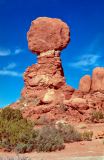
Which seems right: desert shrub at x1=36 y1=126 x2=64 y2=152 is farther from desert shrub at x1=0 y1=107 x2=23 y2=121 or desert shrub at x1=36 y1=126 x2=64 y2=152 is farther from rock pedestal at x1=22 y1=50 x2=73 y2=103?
rock pedestal at x1=22 y1=50 x2=73 y2=103

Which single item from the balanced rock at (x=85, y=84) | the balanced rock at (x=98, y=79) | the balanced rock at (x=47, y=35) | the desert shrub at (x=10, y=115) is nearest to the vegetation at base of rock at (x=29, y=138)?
the desert shrub at (x=10, y=115)

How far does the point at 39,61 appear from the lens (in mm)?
44125

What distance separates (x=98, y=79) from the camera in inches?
1831

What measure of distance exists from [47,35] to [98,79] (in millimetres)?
8280

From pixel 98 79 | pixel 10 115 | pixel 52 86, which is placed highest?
pixel 98 79

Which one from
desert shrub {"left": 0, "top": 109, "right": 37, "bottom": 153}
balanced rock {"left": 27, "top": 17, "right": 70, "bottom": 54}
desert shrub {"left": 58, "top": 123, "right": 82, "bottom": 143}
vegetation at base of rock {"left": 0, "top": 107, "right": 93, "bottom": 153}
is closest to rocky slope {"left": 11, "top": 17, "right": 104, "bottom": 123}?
balanced rock {"left": 27, "top": 17, "right": 70, "bottom": 54}

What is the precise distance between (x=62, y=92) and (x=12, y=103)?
23.1ft

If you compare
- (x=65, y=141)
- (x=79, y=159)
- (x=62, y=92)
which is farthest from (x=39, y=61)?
(x=79, y=159)

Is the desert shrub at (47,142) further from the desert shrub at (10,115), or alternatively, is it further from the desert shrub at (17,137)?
the desert shrub at (10,115)

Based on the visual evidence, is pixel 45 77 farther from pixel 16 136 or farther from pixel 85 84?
pixel 16 136

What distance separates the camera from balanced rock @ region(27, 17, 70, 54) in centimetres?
4484

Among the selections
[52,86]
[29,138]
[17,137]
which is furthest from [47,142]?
[52,86]

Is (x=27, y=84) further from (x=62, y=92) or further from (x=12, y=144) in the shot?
(x=12, y=144)

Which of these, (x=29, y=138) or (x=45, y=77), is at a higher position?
(x=45, y=77)
